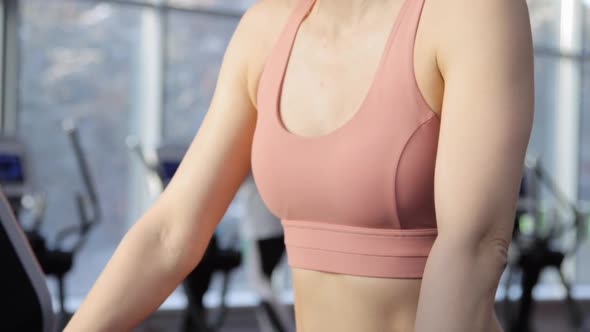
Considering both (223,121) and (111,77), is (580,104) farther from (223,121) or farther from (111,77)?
(223,121)

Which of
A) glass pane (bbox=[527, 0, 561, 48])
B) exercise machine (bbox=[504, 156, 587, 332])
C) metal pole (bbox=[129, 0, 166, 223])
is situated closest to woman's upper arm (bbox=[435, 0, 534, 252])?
exercise machine (bbox=[504, 156, 587, 332])

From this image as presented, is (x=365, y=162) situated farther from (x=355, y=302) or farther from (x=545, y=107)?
(x=545, y=107)

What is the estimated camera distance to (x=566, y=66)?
8.41m

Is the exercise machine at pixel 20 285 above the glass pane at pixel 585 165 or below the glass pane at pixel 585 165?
above

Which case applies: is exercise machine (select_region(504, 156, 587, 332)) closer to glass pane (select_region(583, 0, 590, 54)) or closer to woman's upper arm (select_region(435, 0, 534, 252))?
glass pane (select_region(583, 0, 590, 54))

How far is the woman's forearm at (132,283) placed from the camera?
2.66 feet

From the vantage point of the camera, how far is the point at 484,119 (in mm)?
679

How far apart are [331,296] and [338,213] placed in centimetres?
9

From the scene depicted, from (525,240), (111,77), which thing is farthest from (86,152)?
(525,240)

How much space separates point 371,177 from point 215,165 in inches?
7.5

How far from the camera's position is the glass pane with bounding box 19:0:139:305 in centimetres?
601

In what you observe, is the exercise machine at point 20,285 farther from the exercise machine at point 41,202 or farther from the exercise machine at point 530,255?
the exercise machine at point 530,255

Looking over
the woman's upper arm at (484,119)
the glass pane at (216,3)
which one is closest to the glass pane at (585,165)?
the glass pane at (216,3)

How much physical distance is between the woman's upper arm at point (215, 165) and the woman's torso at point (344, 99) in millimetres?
68
